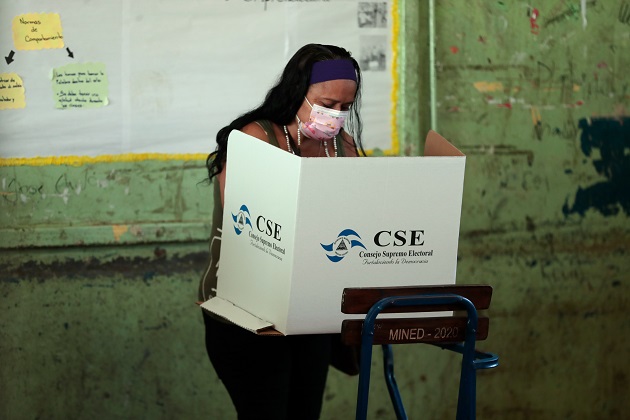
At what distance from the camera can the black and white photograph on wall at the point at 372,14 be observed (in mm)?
3408

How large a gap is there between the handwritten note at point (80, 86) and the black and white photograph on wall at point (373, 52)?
35.9 inches

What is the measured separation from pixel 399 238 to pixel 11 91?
161cm

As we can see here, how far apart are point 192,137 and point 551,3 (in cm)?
145

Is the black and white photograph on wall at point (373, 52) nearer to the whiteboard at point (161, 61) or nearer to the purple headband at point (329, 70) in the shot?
the whiteboard at point (161, 61)

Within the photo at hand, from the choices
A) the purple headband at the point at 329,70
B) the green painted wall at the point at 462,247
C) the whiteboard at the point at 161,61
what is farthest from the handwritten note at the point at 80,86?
the purple headband at the point at 329,70

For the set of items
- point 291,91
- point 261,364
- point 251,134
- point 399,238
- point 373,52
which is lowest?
point 261,364

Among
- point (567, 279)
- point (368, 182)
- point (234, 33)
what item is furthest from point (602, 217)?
point (368, 182)

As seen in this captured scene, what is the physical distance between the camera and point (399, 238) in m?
2.11

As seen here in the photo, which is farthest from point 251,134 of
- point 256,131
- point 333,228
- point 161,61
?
point 161,61

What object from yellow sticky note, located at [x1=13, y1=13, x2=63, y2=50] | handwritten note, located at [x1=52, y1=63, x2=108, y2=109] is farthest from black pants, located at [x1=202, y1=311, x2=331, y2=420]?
yellow sticky note, located at [x1=13, y1=13, x2=63, y2=50]

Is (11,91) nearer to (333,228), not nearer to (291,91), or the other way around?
(291,91)

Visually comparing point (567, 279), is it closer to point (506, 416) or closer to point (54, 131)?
point (506, 416)

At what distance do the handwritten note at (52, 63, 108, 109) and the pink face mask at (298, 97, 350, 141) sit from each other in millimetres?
1044

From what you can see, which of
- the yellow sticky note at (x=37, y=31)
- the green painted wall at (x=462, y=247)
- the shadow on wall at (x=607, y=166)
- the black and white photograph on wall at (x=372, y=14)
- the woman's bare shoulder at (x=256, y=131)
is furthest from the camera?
the shadow on wall at (x=607, y=166)
